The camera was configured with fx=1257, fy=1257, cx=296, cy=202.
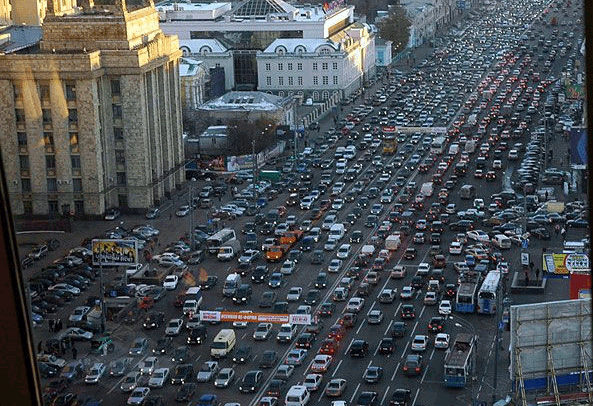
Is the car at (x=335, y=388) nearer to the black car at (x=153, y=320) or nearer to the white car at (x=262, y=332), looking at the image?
the white car at (x=262, y=332)

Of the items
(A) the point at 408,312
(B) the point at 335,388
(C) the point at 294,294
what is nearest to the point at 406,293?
(A) the point at 408,312

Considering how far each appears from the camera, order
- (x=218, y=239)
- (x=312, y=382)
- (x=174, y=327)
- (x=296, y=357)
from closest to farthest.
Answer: (x=312, y=382) < (x=296, y=357) < (x=174, y=327) < (x=218, y=239)

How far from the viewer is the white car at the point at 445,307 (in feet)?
21.6

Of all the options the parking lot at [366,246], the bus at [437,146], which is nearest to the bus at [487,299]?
the parking lot at [366,246]

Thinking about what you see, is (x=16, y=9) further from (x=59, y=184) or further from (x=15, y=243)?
(x=15, y=243)

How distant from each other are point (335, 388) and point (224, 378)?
52 centimetres

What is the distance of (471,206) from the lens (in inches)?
368

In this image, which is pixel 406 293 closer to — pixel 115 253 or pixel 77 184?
pixel 115 253

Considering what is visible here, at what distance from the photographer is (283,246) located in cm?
813

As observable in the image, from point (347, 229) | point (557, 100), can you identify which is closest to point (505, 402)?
point (347, 229)

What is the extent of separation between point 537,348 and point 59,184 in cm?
576

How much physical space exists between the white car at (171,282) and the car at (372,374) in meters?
2.01

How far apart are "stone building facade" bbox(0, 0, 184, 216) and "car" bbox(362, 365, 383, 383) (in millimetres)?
3998

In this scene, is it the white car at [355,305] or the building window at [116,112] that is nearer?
the white car at [355,305]
